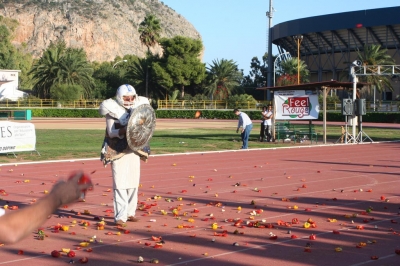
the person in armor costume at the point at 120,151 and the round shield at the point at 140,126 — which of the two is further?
the person in armor costume at the point at 120,151

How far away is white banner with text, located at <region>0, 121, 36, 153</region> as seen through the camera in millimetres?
19938

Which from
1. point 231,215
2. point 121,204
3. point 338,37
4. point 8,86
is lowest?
point 231,215

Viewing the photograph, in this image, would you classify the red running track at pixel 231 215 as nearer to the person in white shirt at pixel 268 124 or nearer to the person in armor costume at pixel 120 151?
the person in armor costume at pixel 120 151

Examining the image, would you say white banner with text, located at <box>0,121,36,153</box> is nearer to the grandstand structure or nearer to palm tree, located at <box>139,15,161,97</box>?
the grandstand structure

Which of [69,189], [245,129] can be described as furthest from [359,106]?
[69,189]

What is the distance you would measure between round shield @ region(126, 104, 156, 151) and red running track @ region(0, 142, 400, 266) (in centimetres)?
120

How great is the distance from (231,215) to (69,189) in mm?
7518

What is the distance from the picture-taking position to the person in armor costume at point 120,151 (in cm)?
916

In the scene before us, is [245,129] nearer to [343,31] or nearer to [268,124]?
[268,124]

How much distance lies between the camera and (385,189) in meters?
13.4

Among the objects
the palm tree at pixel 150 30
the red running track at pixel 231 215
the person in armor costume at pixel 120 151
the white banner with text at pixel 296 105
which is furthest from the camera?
the palm tree at pixel 150 30

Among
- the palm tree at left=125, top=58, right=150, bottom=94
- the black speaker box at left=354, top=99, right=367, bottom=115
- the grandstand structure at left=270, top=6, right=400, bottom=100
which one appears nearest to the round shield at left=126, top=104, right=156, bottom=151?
the black speaker box at left=354, top=99, right=367, bottom=115

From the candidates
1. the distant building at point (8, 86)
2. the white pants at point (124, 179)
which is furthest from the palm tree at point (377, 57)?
the white pants at point (124, 179)

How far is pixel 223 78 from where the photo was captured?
306 ft
